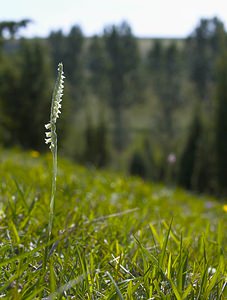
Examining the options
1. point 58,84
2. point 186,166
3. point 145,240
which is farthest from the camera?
point 186,166

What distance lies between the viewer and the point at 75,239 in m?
1.54

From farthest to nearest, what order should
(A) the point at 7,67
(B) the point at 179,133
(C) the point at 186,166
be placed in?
(B) the point at 179,133
(A) the point at 7,67
(C) the point at 186,166

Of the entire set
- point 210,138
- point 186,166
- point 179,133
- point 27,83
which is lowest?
point 179,133

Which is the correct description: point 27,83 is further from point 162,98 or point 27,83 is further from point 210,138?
point 162,98

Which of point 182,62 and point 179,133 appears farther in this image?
point 182,62

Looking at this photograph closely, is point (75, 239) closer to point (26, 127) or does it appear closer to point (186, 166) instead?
point (186, 166)

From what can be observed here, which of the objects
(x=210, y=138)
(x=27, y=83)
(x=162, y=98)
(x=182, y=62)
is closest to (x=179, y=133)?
(x=162, y=98)

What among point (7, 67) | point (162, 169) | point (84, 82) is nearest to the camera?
point (7, 67)

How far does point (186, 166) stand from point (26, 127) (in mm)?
12151

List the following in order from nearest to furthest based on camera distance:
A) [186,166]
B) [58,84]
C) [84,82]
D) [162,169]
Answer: [58,84], [186,166], [162,169], [84,82]

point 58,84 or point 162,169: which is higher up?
point 58,84

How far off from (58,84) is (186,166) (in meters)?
31.0

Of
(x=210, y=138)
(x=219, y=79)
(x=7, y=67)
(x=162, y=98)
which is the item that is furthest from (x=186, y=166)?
(x=162, y=98)

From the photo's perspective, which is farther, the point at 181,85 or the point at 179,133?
the point at 181,85
